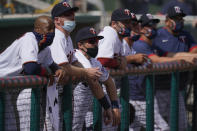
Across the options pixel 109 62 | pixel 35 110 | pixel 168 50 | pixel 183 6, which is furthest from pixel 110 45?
pixel 183 6

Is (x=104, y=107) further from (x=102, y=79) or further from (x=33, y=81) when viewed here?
(x=33, y=81)

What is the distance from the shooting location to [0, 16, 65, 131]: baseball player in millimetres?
3750

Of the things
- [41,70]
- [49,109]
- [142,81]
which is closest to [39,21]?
[41,70]

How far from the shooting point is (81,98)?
4234 mm

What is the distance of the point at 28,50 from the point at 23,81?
32 cm

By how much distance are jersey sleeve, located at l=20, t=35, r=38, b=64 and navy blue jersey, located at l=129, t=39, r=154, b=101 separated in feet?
5.07

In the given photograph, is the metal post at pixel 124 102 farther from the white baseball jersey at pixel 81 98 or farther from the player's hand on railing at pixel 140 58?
the player's hand on railing at pixel 140 58

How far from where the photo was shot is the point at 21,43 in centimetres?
407

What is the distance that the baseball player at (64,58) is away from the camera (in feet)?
12.8

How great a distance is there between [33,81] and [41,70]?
0.17 m

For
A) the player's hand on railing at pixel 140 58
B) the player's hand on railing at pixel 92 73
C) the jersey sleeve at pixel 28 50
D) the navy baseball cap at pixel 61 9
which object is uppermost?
the navy baseball cap at pixel 61 9

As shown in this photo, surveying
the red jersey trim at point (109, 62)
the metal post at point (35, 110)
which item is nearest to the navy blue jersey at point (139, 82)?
the red jersey trim at point (109, 62)

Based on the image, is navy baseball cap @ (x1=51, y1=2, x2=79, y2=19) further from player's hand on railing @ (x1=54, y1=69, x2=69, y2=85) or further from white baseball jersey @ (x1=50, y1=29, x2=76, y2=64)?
player's hand on railing @ (x1=54, y1=69, x2=69, y2=85)

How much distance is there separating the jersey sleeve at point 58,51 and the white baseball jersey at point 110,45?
70 centimetres
